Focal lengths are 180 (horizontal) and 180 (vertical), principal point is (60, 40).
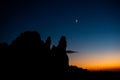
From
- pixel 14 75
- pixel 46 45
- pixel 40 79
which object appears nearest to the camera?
pixel 14 75

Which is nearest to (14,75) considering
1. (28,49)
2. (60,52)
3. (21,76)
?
(21,76)

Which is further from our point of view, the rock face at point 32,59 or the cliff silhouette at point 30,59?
the rock face at point 32,59

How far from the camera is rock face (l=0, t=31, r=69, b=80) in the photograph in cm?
7012

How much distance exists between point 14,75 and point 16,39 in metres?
15.7

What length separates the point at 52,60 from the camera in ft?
261

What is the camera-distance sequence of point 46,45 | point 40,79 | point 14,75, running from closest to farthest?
point 14,75
point 40,79
point 46,45

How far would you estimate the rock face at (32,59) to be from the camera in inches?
2761

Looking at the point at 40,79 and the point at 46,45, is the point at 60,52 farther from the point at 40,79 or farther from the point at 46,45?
the point at 40,79

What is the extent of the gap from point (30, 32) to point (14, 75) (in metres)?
19.3

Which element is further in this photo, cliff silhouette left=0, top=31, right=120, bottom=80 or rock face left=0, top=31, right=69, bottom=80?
rock face left=0, top=31, right=69, bottom=80

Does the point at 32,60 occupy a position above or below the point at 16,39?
below

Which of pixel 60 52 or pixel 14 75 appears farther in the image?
pixel 60 52

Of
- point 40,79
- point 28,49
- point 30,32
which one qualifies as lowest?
point 40,79

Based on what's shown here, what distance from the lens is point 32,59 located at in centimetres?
7381
